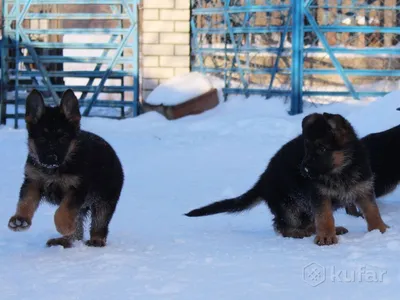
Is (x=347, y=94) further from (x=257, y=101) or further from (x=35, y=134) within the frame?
(x=35, y=134)

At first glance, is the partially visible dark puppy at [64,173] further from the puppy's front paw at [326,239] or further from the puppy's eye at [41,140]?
the puppy's front paw at [326,239]

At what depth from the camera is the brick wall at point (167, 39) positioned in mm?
13938

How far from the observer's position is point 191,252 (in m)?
4.84

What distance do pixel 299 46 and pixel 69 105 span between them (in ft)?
27.2

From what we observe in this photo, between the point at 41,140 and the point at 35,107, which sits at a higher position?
the point at 35,107

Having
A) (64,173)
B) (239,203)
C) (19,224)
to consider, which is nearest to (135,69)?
(239,203)

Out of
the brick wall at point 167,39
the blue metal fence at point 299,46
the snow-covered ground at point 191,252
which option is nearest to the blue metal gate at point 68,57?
the brick wall at point 167,39

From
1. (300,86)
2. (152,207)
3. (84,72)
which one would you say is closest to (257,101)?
(300,86)

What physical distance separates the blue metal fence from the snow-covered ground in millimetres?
3392

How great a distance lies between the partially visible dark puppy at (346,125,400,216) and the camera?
6.62 m

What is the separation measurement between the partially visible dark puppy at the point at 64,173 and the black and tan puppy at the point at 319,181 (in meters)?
0.78

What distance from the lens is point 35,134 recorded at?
496 cm

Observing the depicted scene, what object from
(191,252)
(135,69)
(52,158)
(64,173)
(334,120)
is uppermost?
(334,120)

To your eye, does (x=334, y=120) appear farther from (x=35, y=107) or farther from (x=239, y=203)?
(x=35, y=107)
